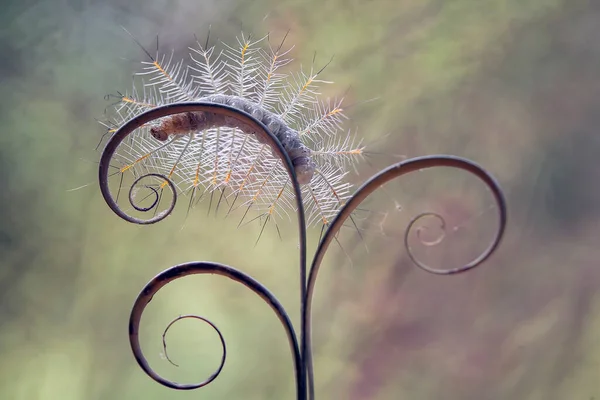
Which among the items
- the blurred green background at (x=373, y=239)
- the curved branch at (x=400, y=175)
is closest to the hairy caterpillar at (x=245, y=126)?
the curved branch at (x=400, y=175)

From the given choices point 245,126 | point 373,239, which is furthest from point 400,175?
point 373,239

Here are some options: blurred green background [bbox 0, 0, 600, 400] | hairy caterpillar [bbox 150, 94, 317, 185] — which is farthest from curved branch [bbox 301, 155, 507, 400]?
blurred green background [bbox 0, 0, 600, 400]

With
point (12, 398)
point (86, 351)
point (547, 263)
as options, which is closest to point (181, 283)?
point (86, 351)

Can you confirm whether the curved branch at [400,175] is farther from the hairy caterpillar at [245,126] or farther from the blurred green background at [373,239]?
the blurred green background at [373,239]

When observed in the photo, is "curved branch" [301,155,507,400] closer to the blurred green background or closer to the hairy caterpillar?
the hairy caterpillar

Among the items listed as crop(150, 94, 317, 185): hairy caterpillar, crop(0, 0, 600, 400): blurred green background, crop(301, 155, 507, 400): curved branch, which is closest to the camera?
crop(301, 155, 507, 400): curved branch

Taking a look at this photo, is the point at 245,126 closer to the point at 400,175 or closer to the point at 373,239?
the point at 400,175
